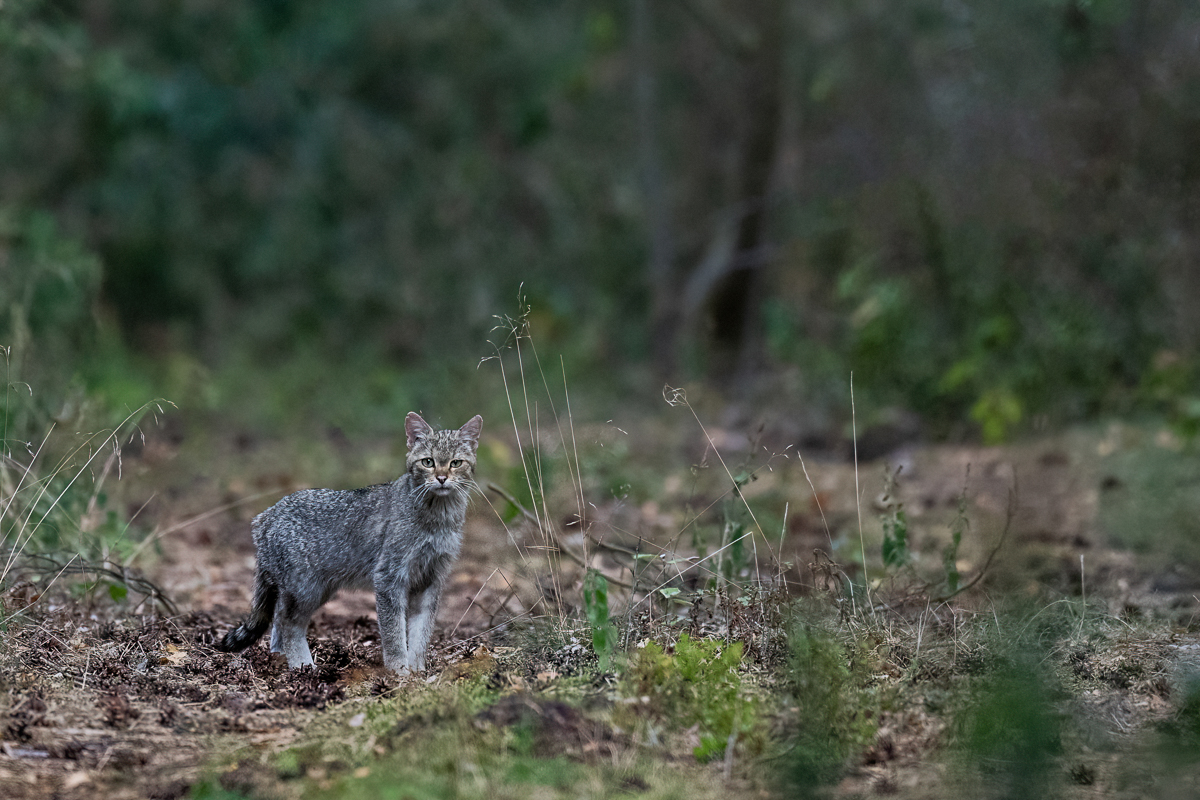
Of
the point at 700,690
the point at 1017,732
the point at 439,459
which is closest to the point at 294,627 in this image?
the point at 439,459

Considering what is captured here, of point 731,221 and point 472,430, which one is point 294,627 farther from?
point 731,221

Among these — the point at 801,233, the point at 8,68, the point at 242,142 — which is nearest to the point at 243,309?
the point at 242,142

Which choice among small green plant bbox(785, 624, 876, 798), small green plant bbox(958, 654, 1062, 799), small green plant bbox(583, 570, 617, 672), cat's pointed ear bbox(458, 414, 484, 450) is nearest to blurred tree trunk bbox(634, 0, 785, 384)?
cat's pointed ear bbox(458, 414, 484, 450)

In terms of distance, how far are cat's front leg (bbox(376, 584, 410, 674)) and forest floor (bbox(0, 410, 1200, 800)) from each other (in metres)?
0.12

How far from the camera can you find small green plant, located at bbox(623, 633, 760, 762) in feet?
12.6

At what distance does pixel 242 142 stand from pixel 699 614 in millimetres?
11521

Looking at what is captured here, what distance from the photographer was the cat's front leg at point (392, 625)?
4723 mm

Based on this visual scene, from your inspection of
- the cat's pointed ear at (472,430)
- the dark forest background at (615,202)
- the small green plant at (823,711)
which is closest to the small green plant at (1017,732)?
the small green plant at (823,711)

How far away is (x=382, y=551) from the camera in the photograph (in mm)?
4871

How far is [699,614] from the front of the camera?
5.16m

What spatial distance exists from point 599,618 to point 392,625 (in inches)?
39.0

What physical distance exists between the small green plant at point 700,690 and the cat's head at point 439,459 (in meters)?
1.10

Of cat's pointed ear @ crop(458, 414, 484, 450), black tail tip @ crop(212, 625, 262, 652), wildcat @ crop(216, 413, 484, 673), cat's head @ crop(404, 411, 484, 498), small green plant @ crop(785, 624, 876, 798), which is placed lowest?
small green plant @ crop(785, 624, 876, 798)

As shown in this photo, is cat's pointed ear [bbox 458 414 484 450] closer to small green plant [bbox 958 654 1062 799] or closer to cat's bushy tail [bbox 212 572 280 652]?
cat's bushy tail [bbox 212 572 280 652]
